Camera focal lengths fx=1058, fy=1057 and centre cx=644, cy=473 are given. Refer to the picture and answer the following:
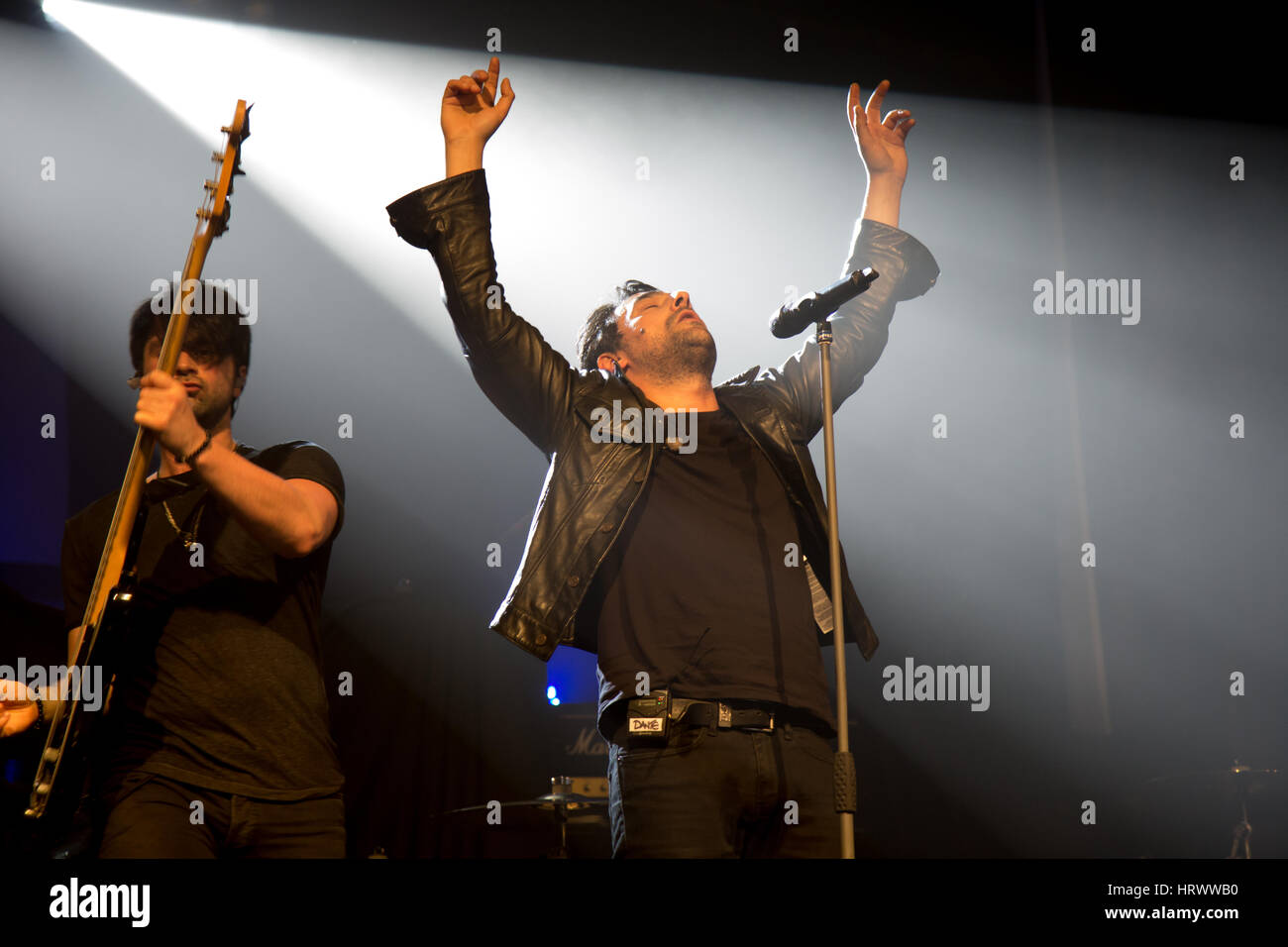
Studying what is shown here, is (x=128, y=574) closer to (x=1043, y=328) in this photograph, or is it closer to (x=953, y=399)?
(x=953, y=399)

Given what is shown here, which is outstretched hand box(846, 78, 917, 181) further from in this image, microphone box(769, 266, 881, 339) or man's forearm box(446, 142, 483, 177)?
man's forearm box(446, 142, 483, 177)

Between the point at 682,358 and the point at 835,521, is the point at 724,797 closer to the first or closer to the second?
the point at 835,521

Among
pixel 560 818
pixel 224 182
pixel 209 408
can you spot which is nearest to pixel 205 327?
pixel 209 408

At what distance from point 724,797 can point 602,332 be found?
4.70 feet


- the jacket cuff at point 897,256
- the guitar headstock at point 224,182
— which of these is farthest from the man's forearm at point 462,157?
the jacket cuff at point 897,256

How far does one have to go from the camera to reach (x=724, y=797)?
205cm

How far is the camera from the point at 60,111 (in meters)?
4.48

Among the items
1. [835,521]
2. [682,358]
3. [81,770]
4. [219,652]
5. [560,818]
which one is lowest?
[560,818]

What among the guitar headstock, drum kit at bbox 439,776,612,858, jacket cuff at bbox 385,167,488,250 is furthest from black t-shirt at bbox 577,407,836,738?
drum kit at bbox 439,776,612,858

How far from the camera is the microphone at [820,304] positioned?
87.0 inches

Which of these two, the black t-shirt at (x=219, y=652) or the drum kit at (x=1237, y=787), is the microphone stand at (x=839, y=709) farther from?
the drum kit at (x=1237, y=787)
